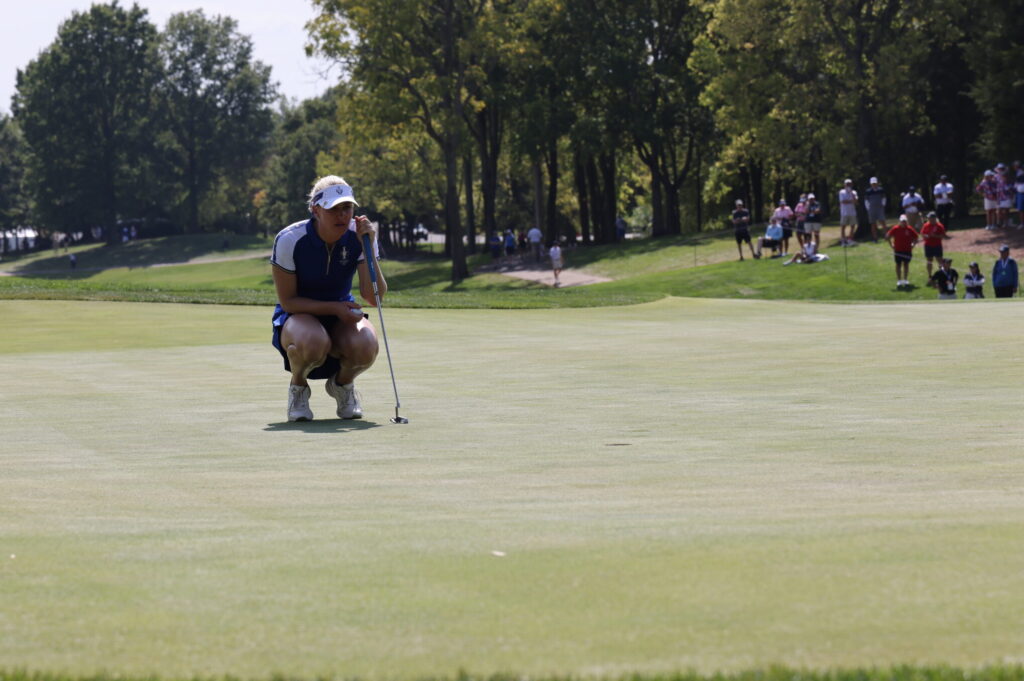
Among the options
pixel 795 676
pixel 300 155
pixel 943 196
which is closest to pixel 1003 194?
pixel 943 196

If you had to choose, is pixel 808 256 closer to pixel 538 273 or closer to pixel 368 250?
pixel 538 273

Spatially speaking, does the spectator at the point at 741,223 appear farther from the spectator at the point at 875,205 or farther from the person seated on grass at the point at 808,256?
the spectator at the point at 875,205

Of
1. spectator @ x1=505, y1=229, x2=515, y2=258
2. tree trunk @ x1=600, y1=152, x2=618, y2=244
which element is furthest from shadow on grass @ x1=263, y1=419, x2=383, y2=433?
tree trunk @ x1=600, y1=152, x2=618, y2=244

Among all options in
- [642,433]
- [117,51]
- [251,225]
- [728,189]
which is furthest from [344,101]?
[251,225]

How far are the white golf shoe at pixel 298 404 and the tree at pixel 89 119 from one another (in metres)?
124

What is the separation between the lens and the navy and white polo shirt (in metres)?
11.4

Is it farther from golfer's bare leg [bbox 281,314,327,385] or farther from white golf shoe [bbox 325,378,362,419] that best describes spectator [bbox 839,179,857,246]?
golfer's bare leg [bbox 281,314,327,385]

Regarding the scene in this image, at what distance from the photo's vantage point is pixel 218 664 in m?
4.13

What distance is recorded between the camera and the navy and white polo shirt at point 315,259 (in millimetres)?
11438

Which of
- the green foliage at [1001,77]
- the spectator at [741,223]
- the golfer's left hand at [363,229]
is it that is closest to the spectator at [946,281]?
the spectator at [741,223]

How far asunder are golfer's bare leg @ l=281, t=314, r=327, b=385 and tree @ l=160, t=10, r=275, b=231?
436 ft

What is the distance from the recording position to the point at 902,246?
140ft

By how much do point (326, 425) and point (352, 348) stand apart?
756mm

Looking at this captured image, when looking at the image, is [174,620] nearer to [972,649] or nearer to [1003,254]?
[972,649]
